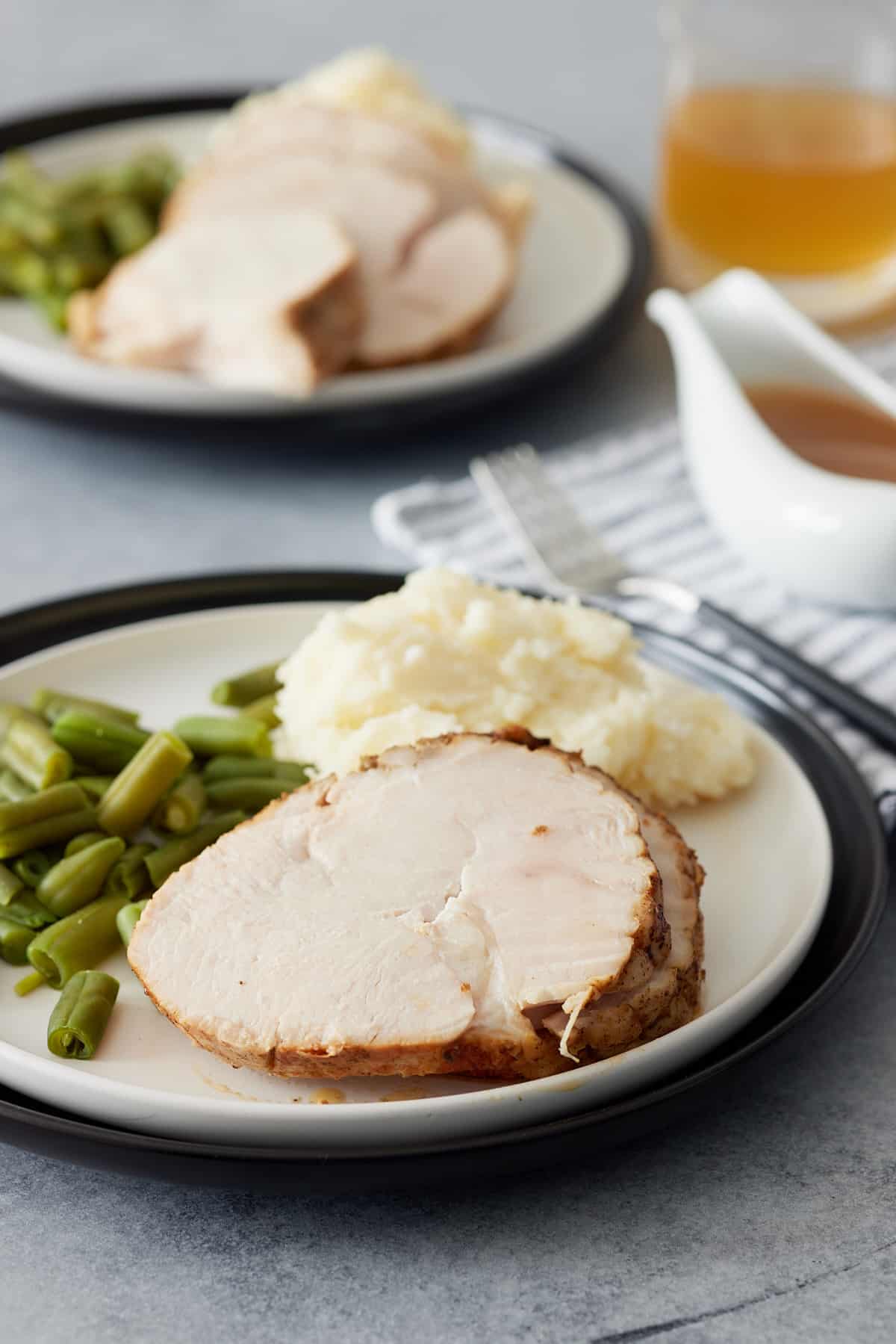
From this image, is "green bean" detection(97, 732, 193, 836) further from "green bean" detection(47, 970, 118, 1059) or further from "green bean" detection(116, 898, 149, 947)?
"green bean" detection(47, 970, 118, 1059)

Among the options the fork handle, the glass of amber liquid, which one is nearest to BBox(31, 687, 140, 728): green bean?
the fork handle

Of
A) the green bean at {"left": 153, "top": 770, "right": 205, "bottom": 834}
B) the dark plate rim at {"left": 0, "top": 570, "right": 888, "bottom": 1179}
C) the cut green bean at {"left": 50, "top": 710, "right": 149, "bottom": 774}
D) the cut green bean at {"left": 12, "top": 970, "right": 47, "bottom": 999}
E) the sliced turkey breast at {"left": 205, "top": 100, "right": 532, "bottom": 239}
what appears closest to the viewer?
the dark plate rim at {"left": 0, "top": 570, "right": 888, "bottom": 1179}

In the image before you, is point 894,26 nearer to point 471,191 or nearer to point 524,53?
point 471,191

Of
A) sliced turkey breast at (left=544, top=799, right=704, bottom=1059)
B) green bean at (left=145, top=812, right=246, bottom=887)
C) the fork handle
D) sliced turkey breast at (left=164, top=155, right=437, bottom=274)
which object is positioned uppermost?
sliced turkey breast at (left=164, top=155, right=437, bottom=274)

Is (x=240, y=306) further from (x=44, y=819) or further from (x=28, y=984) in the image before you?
(x=28, y=984)

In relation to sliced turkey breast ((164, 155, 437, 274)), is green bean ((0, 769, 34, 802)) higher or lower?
lower

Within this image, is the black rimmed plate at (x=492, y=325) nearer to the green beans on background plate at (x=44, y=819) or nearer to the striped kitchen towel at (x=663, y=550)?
the striped kitchen towel at (x=663, y=550)

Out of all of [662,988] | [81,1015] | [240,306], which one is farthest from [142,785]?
[240,306]
